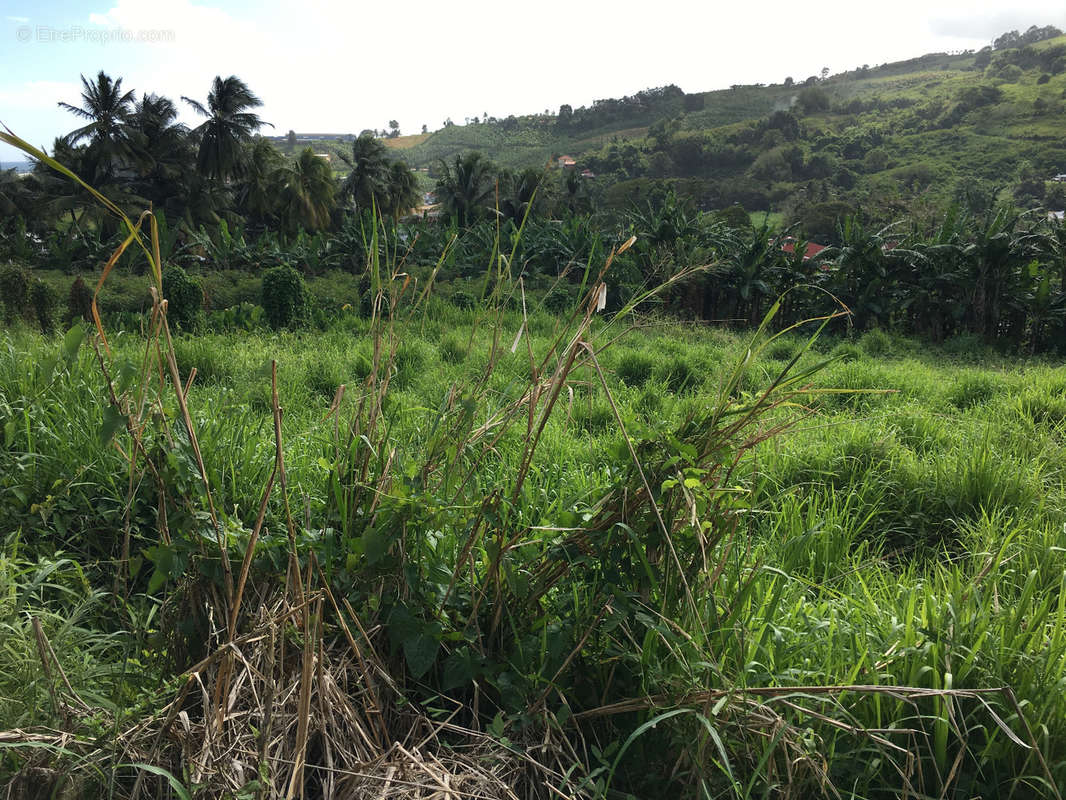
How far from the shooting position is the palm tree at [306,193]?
30.7m

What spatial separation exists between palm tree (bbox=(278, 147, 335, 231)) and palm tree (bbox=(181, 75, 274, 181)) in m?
2.72

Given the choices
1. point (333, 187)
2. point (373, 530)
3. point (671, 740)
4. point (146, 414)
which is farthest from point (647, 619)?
point (333, 187)

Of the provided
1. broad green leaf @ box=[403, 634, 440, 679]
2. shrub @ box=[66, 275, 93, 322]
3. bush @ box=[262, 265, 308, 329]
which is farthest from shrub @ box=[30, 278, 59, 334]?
broad green leaf @ box=[403, 634, 440, 679]

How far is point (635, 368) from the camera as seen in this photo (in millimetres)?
6977

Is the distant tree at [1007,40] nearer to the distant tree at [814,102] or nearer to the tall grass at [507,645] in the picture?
the distant tree at [814,102]

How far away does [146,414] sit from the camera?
63.6 inches

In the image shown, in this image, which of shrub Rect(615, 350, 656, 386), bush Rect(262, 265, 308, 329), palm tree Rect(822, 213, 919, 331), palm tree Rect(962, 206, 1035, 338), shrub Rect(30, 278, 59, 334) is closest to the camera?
shrub Rect(615, 350, 656, 386)

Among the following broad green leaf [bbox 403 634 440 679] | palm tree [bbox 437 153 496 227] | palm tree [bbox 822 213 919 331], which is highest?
palm tree [bbox 437 153 496 227]

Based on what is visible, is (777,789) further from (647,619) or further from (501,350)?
(501,350)

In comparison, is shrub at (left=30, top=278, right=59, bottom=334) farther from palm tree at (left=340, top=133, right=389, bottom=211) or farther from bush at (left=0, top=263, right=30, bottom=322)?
palm tree at (left=340, top=133, right=389, bottom=211)

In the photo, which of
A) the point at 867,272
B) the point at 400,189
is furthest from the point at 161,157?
the point at 867,272

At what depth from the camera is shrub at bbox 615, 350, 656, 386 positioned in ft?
22.7

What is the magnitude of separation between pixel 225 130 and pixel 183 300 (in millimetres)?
25881

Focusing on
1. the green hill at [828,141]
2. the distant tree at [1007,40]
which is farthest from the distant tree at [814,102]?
the distant tree at [1007,40]
